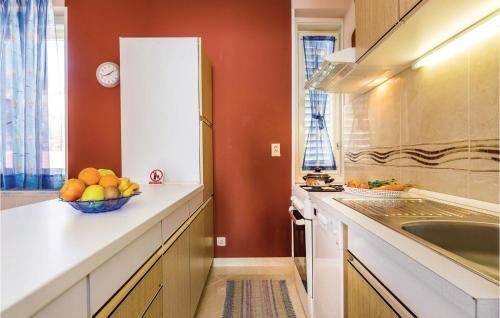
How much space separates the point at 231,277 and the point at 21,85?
8.43ft

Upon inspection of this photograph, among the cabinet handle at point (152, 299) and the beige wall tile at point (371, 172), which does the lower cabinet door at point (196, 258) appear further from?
the beige wall tile at point (371, 172)

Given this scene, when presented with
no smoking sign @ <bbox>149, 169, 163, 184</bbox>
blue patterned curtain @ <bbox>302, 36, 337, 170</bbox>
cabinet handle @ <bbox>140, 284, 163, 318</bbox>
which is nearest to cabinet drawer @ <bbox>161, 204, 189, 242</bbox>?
cabinet handle @ <bbox>140, 284, 163, 318</bbox>

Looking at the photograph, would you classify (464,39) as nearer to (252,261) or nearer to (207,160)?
(207,160)

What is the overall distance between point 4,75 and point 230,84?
2.03 metres

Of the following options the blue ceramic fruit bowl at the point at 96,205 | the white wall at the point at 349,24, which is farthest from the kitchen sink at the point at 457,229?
the white wall at the point at 349,24

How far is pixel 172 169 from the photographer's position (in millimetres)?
2053

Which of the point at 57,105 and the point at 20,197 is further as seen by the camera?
the point at 57,105

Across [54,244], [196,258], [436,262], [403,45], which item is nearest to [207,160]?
[196,258]

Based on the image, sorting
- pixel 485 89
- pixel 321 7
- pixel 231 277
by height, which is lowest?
pixel 231 277

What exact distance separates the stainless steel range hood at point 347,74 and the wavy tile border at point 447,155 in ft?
1.47

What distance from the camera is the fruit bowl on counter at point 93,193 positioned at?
93 centimetres

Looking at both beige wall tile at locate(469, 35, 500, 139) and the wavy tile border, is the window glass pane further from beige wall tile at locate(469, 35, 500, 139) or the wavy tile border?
beige wall tile at locate(469, 35, 500, 139)

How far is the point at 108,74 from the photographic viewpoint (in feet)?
8.55

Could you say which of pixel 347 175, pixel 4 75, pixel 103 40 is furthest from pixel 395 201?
pixel 4 75
